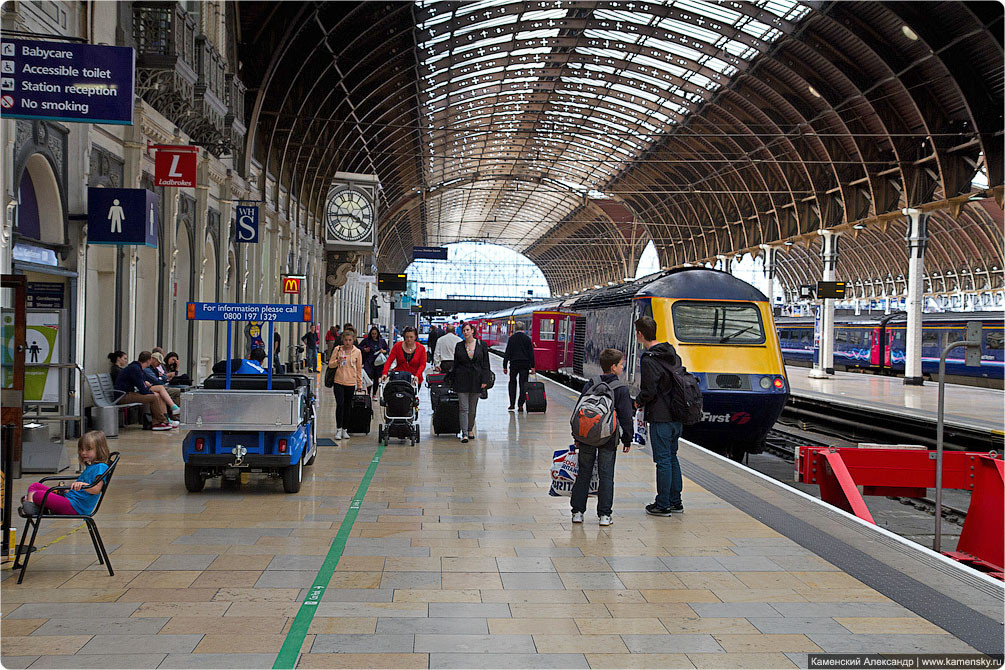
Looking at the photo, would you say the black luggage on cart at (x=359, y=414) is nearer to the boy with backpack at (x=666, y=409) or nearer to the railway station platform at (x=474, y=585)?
the railway station platform at (x=474, y=585)

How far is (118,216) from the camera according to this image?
13992 millimetres

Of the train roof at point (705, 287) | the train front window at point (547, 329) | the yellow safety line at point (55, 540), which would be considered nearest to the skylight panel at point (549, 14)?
the train front window at point (547, 329)

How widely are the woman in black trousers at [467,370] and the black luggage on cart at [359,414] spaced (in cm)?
147

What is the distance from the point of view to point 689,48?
117ft

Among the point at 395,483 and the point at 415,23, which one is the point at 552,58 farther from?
the point at 395,483

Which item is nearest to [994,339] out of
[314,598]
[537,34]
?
[537,34]

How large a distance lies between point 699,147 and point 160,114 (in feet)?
107

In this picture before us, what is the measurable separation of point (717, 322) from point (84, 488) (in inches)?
407

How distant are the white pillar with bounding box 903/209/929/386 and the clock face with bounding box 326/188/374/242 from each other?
20.5 m

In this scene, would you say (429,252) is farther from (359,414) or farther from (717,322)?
(717,322)

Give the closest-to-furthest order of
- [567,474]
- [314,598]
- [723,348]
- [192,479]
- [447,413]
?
[314,598], [567,474], [192,479], [723,348], [447,413]

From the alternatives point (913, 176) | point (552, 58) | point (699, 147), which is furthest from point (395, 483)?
point (699, 147)

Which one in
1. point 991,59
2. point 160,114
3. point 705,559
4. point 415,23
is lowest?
point 705,559

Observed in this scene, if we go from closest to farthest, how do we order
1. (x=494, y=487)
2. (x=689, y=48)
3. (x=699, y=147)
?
(x=494, y=487), (x=689, y=48), (x=699, y=147)
